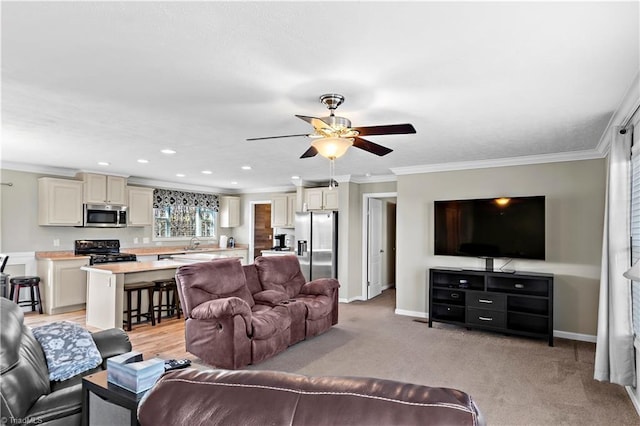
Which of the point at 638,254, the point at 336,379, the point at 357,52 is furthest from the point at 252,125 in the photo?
the point at 638,254

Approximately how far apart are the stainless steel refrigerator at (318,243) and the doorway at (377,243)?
2.06 feet

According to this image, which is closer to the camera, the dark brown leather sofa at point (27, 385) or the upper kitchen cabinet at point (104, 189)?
the dark brown leather sofa at point (27, 385)

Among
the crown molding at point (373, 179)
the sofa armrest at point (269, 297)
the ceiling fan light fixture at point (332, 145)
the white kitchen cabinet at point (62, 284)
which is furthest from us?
the crown molding at point (373, 179)

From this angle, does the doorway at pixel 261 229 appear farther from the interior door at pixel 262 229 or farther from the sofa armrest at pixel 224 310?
the sofa armrest at pixel 224 310

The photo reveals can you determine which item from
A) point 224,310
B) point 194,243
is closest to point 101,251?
point 194,243

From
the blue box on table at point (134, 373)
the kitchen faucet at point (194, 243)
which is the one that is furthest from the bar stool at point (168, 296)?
the blue box on table at point (134, 373)

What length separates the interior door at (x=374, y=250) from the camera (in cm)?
746

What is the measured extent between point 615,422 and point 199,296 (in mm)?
3686

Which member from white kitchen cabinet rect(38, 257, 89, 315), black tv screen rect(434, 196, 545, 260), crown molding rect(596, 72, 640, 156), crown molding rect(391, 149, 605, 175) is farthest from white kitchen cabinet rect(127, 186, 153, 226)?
crown molding rect(596, 72, 640, 156)

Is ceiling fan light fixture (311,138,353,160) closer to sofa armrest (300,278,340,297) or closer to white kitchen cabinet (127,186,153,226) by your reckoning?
sofa armrest (300,278,340,297)

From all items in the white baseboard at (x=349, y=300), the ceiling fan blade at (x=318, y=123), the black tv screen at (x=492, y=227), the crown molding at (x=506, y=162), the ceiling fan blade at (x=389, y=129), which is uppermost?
the crown molding at (x=506, y=162)

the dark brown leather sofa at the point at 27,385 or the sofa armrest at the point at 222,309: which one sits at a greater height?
the dark brown leather sofa at the point at 27,385

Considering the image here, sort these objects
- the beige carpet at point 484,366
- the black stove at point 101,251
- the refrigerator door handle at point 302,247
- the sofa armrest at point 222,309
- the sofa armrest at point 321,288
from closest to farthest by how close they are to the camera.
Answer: the beige carpet at point 484,366 → the sofa armrest at point 222,309 → the sofa armrest at point 321,288 → the black stove at point 101,251 → the refrigerator door handle at point 302,247

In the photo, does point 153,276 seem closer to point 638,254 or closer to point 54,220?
point 54,220
